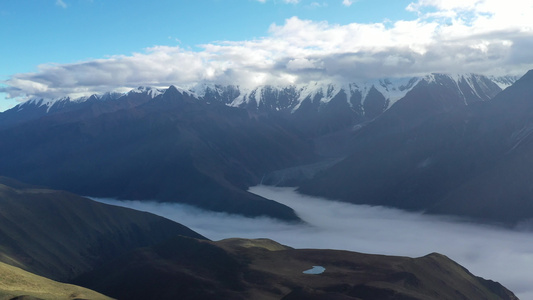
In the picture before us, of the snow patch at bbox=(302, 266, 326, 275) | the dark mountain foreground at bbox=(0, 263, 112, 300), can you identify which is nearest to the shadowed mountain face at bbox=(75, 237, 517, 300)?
the snow patch at bbox=(302, 266, 326, 275)

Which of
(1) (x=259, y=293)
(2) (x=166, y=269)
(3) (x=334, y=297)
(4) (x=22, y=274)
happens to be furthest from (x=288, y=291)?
(4) (x=22, y=274)

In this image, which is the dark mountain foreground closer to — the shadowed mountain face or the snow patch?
the shadowed mountain face

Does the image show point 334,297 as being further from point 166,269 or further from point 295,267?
point 166,269

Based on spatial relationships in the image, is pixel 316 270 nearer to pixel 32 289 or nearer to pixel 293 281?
pixel 293 281

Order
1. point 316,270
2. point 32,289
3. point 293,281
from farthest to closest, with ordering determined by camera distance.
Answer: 1. point 316,270
2. point 293,281
3. point 32,289

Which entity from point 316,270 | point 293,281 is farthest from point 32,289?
point 316,270

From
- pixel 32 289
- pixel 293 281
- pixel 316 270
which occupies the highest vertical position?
pixel 32 289

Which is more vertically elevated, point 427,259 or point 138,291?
point 427,259

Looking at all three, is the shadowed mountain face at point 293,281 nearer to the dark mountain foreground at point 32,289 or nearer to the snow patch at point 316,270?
the snow patch at point 316,270
